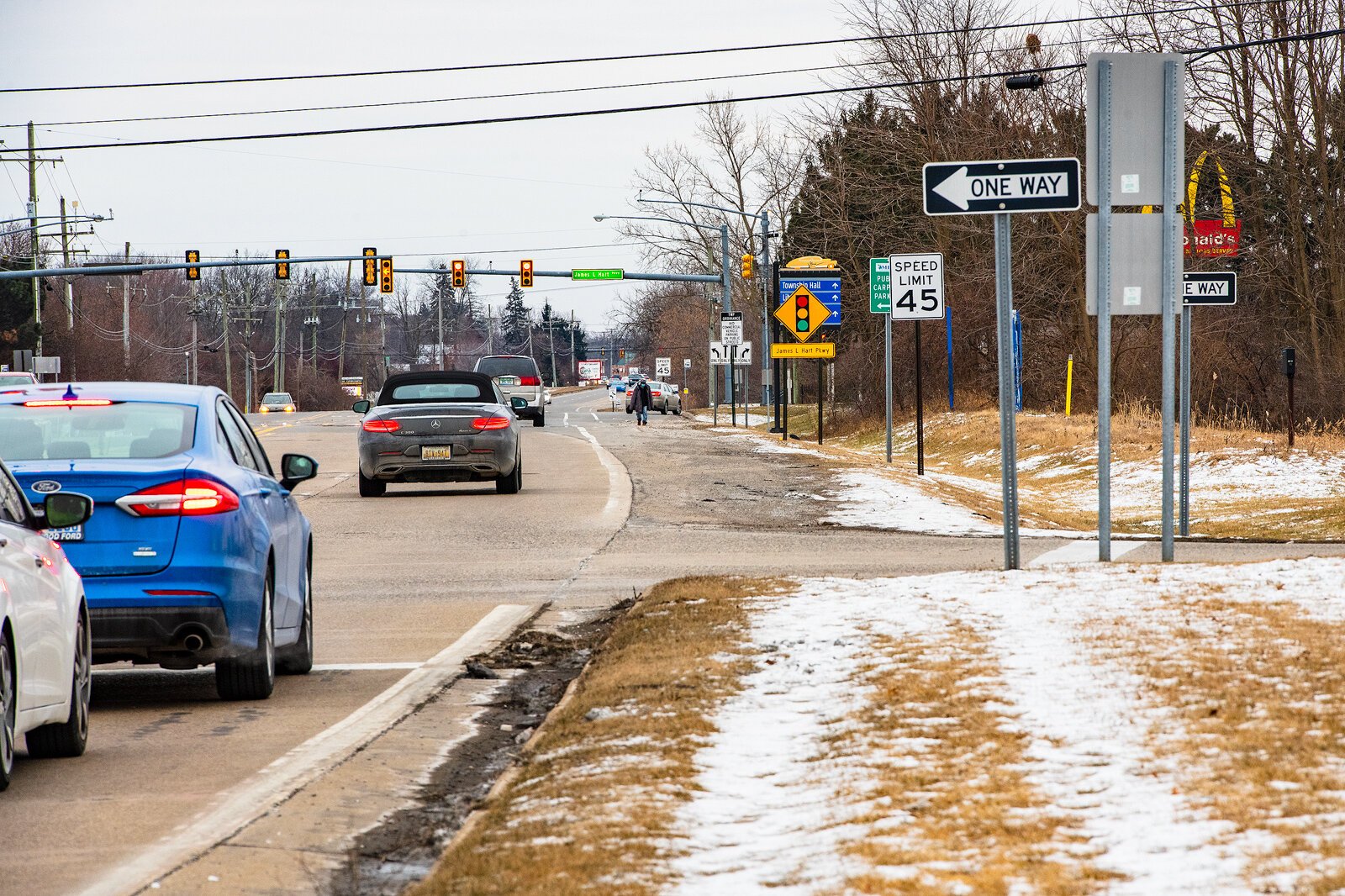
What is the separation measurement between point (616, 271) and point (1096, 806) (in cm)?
6323

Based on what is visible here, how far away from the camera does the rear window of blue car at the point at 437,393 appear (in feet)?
80.4

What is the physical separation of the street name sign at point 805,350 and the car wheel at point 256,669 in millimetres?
25084

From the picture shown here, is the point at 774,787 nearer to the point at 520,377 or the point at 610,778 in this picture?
the point at 610,778

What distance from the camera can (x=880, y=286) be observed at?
27297 mm

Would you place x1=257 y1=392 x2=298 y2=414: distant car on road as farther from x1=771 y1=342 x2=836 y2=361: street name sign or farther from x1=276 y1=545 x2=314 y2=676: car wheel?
x1=276 y1=545 x2=314 y2=676: car wheel

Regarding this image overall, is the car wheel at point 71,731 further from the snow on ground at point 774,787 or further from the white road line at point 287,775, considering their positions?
the snow on ground at point 774,787

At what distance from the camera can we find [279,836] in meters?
5.93

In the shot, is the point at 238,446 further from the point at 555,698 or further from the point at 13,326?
the point at 13,326

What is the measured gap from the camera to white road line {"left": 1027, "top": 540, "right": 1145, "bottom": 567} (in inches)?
594

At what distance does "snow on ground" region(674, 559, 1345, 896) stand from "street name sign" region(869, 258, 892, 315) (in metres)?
15.4

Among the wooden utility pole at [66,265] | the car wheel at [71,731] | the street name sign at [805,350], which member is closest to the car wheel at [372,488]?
the street name sign at [805,350]

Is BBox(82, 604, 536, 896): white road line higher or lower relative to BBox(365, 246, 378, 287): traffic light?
lower

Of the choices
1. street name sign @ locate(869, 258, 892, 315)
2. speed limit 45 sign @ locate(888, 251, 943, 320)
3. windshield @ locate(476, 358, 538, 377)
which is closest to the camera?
speed limit 45 sign @ locate(888, 251, 943, 320)

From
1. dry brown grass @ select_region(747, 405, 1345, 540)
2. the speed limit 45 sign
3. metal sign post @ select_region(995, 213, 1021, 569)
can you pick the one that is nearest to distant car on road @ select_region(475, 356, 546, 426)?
dry brown grass @ select_region(747, 405, 1345, 540)
